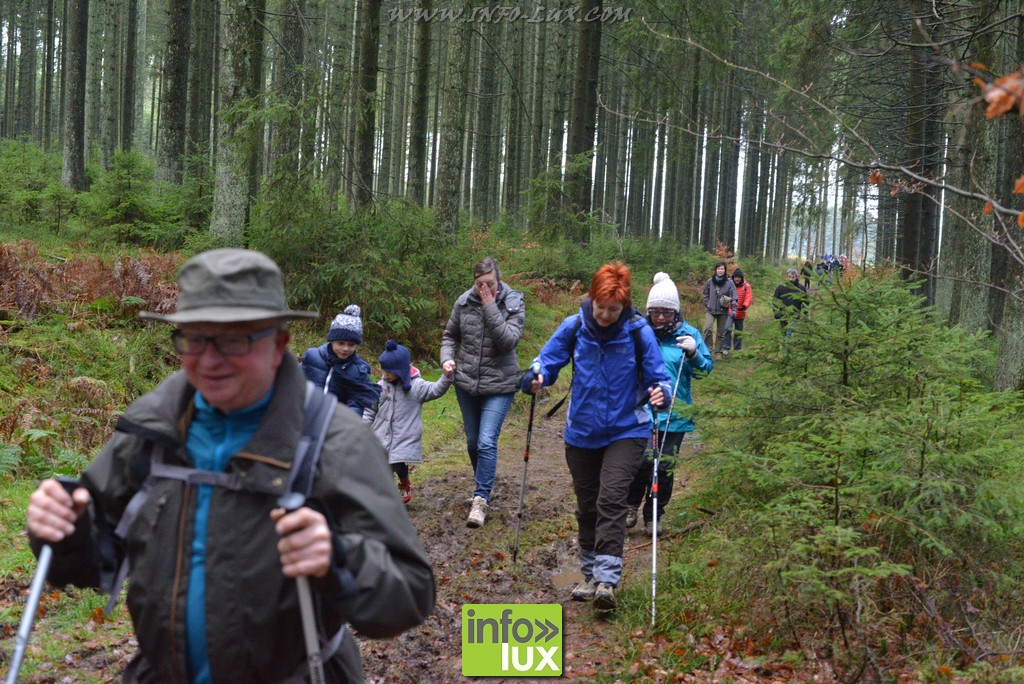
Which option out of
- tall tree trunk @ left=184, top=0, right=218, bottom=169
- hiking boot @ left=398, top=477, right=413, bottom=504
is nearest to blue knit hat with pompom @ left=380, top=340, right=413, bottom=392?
hiking boot @ left=398, top=477, right=413, bottom=504

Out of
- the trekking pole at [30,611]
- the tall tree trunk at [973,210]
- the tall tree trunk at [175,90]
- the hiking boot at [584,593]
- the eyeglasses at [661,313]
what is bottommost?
the hiking boot at [584,593]

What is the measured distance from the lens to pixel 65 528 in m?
2.44

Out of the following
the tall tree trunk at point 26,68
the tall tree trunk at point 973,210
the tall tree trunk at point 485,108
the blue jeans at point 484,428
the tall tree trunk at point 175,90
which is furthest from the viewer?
the tall tree trunk at point 26,68

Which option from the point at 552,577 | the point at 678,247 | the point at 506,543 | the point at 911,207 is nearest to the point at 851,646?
the point at 552,577

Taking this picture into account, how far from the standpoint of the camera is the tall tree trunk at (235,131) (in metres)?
13.9

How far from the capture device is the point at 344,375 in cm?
823

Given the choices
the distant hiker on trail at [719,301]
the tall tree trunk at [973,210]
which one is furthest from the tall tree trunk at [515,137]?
the tall tree trunk at [973,210]

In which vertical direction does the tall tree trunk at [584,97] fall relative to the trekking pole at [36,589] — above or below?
above

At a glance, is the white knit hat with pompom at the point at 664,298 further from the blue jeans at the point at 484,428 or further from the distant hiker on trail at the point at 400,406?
the distant hiker on trail at the point at 400,406

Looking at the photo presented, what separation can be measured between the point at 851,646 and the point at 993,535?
1184 millimetres

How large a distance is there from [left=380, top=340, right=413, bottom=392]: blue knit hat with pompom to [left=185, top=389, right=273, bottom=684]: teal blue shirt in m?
6.35

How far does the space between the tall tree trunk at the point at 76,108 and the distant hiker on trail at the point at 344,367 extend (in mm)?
14215

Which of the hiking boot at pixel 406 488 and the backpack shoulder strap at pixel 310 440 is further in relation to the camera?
the hiking boot at pixel 406 488

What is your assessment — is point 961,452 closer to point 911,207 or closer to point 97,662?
point 97,662
